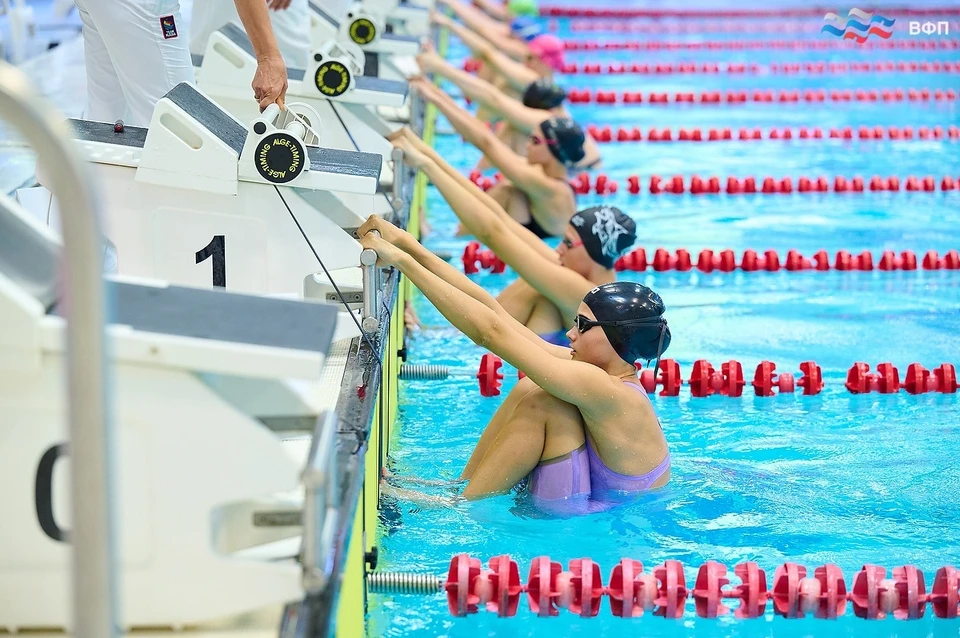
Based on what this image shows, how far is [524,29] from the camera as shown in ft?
34.7

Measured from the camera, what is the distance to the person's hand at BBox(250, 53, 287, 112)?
3791mm

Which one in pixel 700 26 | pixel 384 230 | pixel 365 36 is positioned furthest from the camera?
pixel 700 26

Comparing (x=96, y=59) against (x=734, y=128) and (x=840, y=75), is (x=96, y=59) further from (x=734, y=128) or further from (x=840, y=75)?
(x=840, y=75)

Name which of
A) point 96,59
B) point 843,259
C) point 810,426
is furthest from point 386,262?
point 843,259

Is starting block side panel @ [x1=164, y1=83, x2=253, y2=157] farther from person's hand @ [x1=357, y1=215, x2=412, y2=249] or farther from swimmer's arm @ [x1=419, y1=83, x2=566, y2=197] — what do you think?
swimmer's arm @ [x1=419, y1=83, x2=566, y2=197]

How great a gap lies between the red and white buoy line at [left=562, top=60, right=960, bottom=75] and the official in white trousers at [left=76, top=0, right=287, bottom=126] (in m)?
7.90

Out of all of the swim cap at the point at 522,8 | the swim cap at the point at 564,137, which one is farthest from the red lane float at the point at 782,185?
the swim cap at the point at 522,8

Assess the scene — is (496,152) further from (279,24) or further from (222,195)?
(222,195)

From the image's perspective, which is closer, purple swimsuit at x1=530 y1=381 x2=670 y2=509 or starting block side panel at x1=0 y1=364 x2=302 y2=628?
starting block side panel at x1=0 y1=364 x2=302 y2=628

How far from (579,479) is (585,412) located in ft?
0.74

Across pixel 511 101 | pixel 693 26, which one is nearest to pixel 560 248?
pixel 511 101

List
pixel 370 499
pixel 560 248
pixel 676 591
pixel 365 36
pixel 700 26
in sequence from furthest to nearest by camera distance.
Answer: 1. pixel 700 26
2. pixel 365 36
3. pixel 560 248
4. pixel 370 499
5. pixel 676 591

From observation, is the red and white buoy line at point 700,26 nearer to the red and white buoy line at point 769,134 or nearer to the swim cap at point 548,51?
the red and white buoy line at point 769,134

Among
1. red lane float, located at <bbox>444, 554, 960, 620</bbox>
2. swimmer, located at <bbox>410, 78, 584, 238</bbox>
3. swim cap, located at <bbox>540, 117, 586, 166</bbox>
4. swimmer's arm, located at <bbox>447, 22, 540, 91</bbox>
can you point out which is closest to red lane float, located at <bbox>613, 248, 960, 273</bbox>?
swimmer, located at <bbox>410, 78, 584, 238</bbox>
